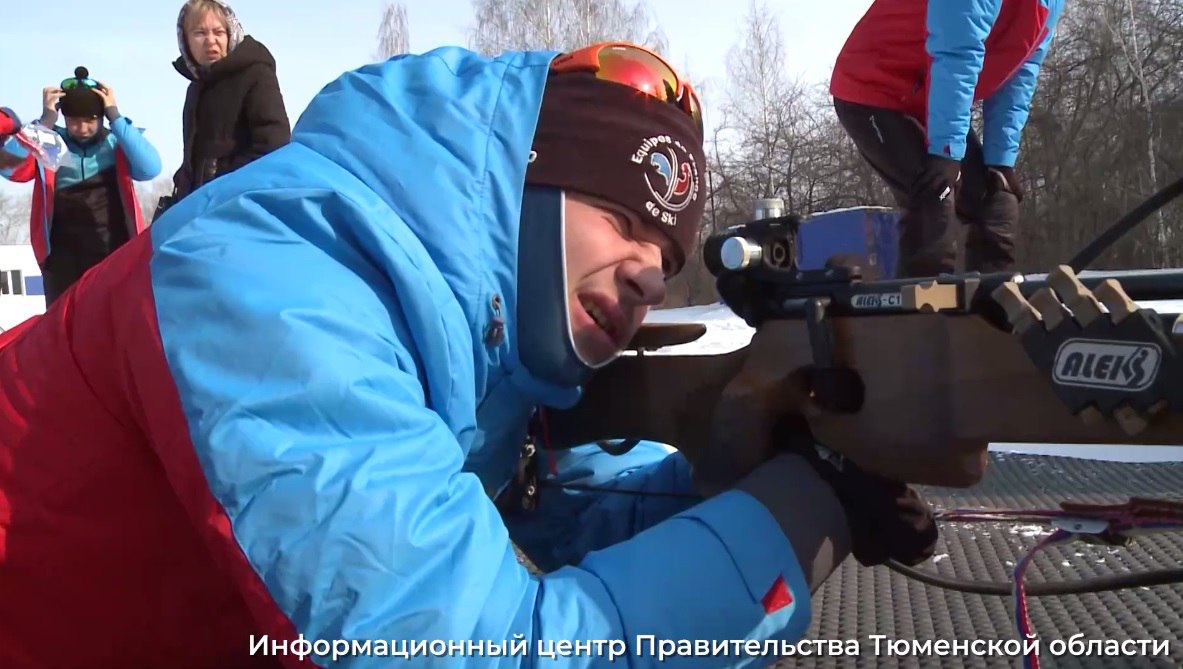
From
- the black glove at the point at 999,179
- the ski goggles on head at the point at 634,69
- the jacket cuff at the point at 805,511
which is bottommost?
the jacket cuff at the point at 805,511

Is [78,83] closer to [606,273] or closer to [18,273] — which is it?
[606,273]

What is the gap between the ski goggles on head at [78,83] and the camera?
3.67m

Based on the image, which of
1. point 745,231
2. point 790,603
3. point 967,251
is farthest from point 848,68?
point 790,603

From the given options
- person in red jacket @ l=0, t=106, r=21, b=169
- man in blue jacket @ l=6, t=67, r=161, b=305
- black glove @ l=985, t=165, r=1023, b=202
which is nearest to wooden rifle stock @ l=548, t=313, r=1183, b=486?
black glove @ l=985, t=165, r=1023, b=202

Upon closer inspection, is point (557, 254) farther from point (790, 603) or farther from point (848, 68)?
point (848, 68)

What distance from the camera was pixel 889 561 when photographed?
1.06 metres

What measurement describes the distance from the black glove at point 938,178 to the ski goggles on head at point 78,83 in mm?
3032

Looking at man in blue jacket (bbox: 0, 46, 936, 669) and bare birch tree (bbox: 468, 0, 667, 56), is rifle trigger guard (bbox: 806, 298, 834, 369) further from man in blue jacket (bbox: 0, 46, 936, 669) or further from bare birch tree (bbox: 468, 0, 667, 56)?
bare birch tree (bbox: 468, 0, 667, 56)

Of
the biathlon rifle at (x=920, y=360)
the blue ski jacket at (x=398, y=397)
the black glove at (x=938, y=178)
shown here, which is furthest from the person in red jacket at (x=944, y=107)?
the blue ski jacket at (x=398, y=397)

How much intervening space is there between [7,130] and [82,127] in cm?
28

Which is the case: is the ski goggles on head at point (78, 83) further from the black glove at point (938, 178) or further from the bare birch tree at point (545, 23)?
the bare birch tree at point (545, 23)

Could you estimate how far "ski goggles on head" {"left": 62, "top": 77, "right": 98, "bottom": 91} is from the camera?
12.0ft

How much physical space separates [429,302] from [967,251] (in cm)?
238

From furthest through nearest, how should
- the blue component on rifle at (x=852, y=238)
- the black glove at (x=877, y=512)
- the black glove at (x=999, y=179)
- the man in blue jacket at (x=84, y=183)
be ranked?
the man in blue jacket at (x=84, y=183) → the black glove at (x=999, y=179) → the blue component on rifle at (x=852, y=238) → the black glove at (x=877, y=512)
